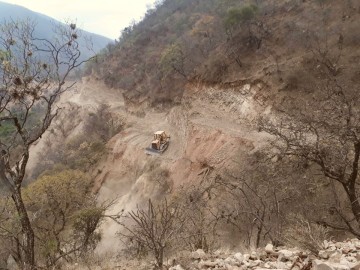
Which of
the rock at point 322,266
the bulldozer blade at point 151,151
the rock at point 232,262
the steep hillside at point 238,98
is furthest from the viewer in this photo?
the bulldozer blade at point 151,151

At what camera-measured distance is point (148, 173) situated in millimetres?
28797

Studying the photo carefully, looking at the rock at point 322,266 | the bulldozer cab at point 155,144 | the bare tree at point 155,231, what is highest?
the bulldozer cab at point 155,144

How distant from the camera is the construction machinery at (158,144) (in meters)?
30.4

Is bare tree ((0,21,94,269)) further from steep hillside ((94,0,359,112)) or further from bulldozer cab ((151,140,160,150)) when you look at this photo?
bulldozer cab ((151,140,160,150))

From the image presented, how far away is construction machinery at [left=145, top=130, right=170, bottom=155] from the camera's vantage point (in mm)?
30438

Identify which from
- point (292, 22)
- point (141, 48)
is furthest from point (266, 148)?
point (141, 48)

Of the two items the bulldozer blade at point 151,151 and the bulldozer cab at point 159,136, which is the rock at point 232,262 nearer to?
A: the bulldozer blade at point 151,151

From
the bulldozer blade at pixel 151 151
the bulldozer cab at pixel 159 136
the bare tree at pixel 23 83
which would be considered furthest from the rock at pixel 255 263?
the bulldozer cab at pixel 159 136

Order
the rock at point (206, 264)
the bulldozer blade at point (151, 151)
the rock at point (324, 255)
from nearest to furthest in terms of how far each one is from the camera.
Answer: the rock at point (324, 255), the rock at point (206, 264), the bulldozer blade at point (151, 151)

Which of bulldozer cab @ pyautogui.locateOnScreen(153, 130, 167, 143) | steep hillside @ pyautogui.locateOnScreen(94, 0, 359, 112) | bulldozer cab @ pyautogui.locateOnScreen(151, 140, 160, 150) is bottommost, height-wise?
bulldozer cab @ pyautogui.locateOnScreen(151, 140, 160, 150)

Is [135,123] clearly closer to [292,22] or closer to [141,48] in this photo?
[292,22]

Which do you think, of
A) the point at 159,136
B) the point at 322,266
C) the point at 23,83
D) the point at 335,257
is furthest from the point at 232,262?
the point at 159,136

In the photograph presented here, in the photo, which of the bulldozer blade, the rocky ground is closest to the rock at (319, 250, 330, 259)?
the rocky ground

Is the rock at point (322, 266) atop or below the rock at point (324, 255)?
atop
